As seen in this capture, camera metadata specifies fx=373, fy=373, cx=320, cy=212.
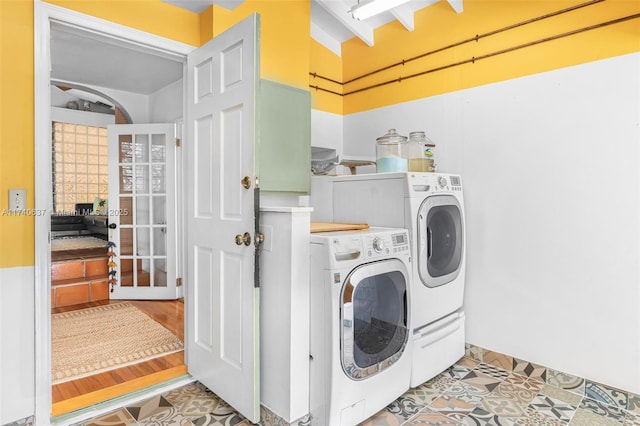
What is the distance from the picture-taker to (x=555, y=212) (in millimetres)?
2375

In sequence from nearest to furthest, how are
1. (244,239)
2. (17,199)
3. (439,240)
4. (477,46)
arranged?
1. (17,199)
2. (244,239)
3. (439,240)
4. (477,46)

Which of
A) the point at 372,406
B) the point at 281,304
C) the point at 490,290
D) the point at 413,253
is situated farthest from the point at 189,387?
the point at 490,290

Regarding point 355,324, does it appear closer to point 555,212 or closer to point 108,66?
point 555,212

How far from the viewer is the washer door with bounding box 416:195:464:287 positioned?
2.33 m

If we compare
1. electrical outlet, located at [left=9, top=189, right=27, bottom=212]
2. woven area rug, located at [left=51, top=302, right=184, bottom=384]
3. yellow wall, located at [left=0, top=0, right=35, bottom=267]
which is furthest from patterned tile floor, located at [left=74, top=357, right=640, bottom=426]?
electrical outlet, located at [left=9, top=189, right=27, bottom=212]

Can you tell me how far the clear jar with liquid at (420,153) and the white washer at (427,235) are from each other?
23 cm

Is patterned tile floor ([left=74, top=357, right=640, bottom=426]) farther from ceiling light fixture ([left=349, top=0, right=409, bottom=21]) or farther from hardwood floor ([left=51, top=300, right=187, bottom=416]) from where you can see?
ceiling light fixture ([left=349, top=0, right=409, bottom=21])

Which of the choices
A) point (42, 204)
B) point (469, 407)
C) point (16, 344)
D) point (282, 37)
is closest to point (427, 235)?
point (469, 407)

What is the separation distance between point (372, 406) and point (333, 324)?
1.85ft

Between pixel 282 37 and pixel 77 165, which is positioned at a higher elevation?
pixel 282 37

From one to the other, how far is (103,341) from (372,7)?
3.22 m

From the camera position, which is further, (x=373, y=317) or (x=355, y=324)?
(x=373, y=317)

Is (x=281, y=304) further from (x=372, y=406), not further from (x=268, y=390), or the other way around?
(x=372, y=406)

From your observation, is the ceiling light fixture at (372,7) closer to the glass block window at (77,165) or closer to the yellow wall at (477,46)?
the yellow wall at (477,46)
